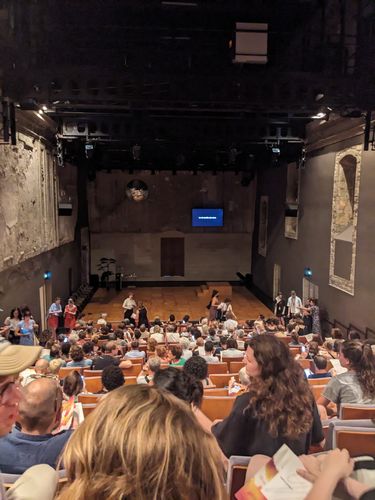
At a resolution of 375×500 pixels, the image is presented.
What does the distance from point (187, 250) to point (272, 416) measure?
21.3 metres

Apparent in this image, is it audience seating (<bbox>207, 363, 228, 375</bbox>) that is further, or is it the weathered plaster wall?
the weathered plaster wall

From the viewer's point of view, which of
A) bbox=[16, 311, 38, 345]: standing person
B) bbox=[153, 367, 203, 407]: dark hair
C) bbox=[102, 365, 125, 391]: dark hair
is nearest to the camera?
bbox=[153, 367, 203, 407]: dark hair

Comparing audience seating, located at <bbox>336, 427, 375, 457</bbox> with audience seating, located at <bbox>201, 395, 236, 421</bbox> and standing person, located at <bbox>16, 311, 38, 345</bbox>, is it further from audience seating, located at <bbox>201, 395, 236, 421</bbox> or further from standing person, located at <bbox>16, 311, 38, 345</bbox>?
standing person, located at <bbox>16, 311, 38, 345</bbox>

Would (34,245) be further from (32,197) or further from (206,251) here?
(206,251)

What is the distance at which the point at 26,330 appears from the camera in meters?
9.68

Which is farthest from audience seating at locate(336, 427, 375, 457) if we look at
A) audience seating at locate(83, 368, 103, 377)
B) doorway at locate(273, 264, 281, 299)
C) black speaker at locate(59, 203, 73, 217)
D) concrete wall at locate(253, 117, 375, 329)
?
doorway at locate(273, 264, 281, 299)

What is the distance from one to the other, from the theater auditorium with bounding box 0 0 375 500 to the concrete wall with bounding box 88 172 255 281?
0.11m

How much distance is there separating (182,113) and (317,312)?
7.52 m

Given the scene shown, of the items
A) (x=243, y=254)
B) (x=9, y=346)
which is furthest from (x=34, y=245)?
(x=243, y=254)

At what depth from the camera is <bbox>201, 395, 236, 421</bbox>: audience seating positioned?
428 centimetres

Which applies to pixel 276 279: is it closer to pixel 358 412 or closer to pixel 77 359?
pixel 77 359

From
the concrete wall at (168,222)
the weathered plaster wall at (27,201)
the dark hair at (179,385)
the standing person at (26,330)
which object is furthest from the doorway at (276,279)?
the dark hair at (179,385)

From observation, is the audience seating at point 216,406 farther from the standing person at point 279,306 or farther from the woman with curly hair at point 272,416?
A: the standing person at point 279,306

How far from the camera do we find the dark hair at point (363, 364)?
3506 millimetres
